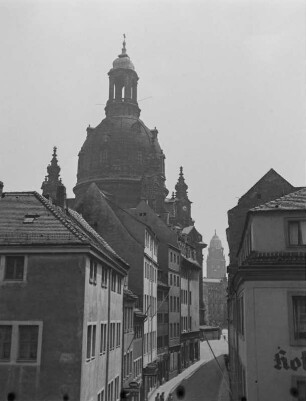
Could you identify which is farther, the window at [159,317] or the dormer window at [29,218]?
the window at [159,317]

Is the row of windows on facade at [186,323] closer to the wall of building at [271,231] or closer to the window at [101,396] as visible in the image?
the window at [101,396]

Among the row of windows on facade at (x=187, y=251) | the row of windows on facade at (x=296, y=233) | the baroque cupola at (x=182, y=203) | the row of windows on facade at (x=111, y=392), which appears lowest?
the row of windows on facade at (x=111, y=392)

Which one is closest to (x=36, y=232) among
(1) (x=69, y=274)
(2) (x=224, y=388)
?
(1) (x=69, y=274)

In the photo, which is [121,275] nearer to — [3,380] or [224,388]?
[3,380]

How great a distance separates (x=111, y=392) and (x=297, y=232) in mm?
16020

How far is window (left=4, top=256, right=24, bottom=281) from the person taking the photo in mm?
23641

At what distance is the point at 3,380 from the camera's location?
22.2 metres

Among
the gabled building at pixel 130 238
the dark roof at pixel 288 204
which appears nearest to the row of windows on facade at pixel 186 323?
the gabled building at pixel 130 238

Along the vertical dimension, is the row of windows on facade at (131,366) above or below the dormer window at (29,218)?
below

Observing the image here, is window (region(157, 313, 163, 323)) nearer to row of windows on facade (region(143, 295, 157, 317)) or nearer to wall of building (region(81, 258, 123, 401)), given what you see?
row of windows on facade (region(143, 295, 157, 317))

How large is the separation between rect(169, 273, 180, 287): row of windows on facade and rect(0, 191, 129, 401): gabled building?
35144 millimetres

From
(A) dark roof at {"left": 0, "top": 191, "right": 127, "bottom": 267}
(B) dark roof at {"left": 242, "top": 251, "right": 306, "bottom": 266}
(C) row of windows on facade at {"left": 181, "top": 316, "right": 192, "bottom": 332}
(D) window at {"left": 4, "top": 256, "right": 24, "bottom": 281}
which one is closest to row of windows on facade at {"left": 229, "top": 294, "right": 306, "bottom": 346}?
(B) dark roof at {"left": 242, "top": 251, "right": 306, "bottom": 266}

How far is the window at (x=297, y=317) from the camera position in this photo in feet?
64.6

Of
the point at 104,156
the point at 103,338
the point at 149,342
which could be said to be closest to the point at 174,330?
the point at 149,342
